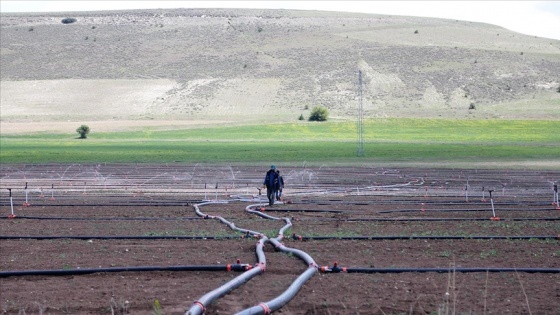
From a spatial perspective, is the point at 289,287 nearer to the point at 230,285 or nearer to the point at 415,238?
the point at 230,285

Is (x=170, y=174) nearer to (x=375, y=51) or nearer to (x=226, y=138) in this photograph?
(x=226, y=138)

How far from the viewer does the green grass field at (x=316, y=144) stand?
56.0m

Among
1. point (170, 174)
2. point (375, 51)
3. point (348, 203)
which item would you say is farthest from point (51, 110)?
point (348, 203)

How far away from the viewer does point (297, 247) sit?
57.8ft

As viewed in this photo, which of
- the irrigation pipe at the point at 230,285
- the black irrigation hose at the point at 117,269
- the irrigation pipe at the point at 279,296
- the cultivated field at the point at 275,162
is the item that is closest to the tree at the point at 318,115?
the cultivated field at the point at 275,162

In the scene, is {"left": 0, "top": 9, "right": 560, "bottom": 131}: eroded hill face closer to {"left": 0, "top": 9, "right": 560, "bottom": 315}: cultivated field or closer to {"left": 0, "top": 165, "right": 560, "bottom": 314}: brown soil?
{"left": 0, "top": 9, "right": 560, "bottom": 315}: cultivated field

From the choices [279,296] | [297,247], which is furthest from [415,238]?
[279,296]

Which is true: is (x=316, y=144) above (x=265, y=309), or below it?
above

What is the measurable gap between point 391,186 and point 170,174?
12.4 m

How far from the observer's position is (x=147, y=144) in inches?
2778

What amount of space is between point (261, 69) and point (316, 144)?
50682 mm

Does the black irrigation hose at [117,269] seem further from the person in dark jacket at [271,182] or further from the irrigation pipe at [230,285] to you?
the person in dark jacket at [271,182]

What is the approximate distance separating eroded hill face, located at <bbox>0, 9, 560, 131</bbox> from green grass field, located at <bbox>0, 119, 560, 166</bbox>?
29.1 ft

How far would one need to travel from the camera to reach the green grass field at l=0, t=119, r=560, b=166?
5597 centimetres
